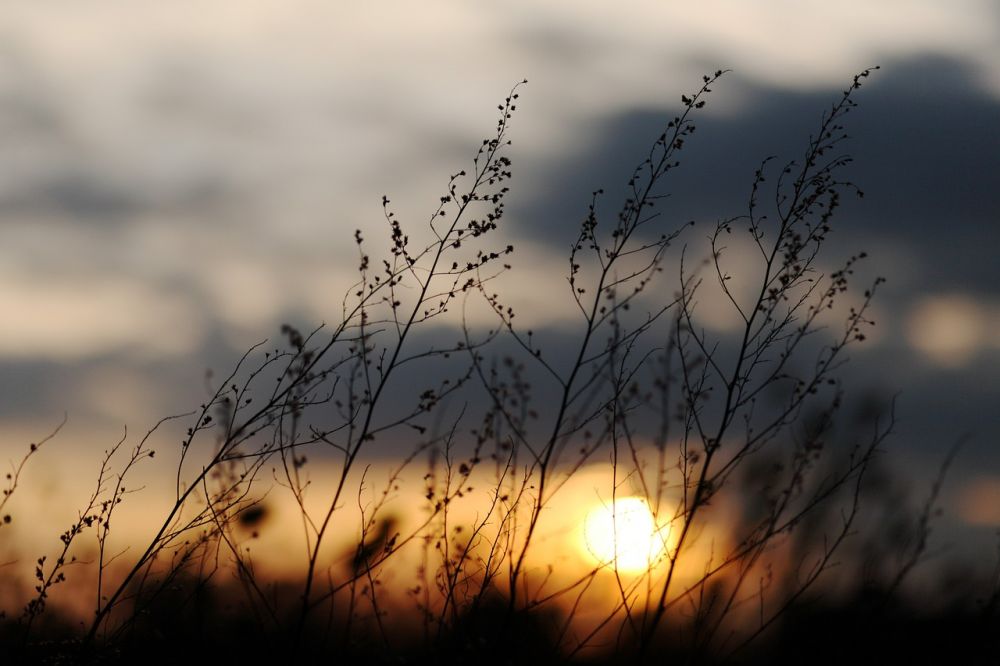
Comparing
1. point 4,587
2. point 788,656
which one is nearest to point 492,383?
point 4,587

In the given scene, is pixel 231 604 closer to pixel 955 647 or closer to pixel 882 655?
pixel 955 647

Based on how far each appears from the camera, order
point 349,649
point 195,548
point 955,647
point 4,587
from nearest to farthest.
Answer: point 195,548 < point 349,649 < point 4,587 < point 955,647

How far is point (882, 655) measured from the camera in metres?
13.2

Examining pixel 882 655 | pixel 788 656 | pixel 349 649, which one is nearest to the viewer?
pixel 349 649

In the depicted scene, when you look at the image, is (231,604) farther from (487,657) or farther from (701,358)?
(701,358)

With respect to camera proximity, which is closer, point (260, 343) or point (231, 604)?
point (260, 343)

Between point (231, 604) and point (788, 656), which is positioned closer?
point (231, 604)

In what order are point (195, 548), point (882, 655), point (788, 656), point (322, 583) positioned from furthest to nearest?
point (882, 655)
point (788, 656)
point (322, 583)
point (195, 548)

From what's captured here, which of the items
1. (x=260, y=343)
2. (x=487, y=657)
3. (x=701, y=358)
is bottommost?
(x=487, y=657)

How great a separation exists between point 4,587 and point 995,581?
29.6 ft

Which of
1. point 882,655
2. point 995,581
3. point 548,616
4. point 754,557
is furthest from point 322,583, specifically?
point 882,655

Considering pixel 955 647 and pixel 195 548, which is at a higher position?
pixel 955 647

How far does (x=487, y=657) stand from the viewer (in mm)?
6113

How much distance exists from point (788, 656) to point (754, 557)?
5.89m
